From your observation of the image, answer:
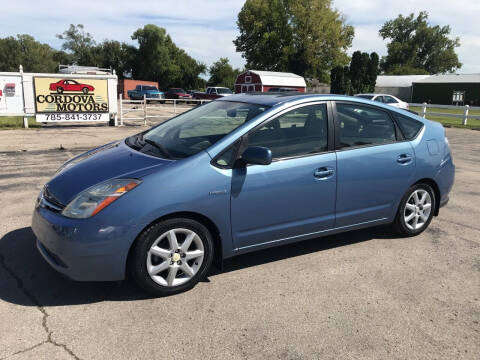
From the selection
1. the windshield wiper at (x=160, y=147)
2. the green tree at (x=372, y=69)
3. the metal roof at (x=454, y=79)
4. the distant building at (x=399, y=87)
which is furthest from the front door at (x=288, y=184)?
the distant building at (x=399, y=87)

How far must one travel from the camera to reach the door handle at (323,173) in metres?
3.83

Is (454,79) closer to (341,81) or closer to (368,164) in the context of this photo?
(341,81)

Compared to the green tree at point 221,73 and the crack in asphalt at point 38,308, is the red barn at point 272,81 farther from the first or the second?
the crack in asphalt at point 38,308

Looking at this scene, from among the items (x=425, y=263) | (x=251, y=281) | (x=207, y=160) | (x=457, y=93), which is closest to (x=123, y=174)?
(x=207, y=160)

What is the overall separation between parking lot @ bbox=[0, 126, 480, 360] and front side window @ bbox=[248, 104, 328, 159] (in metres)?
1.10

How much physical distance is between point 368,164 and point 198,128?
1.74 meters

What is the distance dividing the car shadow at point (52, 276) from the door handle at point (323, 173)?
0.90 meters

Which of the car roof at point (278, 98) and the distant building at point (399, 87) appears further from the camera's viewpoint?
the distant building at point (399, 87)

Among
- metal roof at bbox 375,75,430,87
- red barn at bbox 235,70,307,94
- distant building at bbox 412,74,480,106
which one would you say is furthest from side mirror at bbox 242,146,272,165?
metal roof at bbox 375,75,430,87

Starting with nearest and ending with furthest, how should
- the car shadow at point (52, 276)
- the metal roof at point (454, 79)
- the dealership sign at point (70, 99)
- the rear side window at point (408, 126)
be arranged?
the car shadow at point (52, 276) < the rear side window at point (408, 126) < the dealership sign at point (70, 99) < the metal roof at point (454, 79)

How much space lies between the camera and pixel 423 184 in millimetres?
4652

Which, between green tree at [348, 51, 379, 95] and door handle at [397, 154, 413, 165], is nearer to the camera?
door handle at [397, 154, 413, 165]

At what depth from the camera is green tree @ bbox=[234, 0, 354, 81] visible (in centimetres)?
5578

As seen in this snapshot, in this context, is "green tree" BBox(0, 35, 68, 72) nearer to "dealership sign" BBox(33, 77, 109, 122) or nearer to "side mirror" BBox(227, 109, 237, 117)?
"dealership sign" BBox(33, 77, 109, 122)
